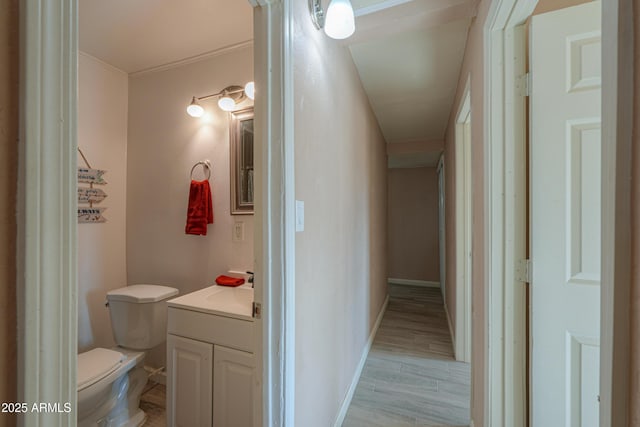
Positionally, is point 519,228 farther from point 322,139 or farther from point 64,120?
point 64,120

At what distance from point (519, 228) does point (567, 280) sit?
0.24 m

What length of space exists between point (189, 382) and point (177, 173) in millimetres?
1395

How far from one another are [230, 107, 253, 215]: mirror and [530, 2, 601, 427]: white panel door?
1519 millimetres

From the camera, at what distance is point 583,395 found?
960 mm

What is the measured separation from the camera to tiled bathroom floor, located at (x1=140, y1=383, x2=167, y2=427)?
1.66 metres

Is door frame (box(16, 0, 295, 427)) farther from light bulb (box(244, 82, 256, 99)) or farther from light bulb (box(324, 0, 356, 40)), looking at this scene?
light bulb (box(244, 82, 256, 99))

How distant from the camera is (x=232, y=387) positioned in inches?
48.1

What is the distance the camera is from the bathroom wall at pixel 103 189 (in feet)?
6.14

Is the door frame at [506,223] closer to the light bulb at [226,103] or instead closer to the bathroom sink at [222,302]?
the bathroom sink at [222,302]

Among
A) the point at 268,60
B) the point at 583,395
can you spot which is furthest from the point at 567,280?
the point at 268,60


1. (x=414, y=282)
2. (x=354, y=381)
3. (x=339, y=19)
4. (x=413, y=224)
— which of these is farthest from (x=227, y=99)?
(x=414, y=282)

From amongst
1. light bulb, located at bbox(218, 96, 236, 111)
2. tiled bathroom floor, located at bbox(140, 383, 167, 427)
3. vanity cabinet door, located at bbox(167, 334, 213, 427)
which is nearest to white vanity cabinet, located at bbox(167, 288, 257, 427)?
vanity cabinet door, located at bbox(167, 334, 213, 427)

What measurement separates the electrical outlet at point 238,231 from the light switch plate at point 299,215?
2.92 ft

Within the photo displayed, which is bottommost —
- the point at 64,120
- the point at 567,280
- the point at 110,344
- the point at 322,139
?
the point at 110,344
